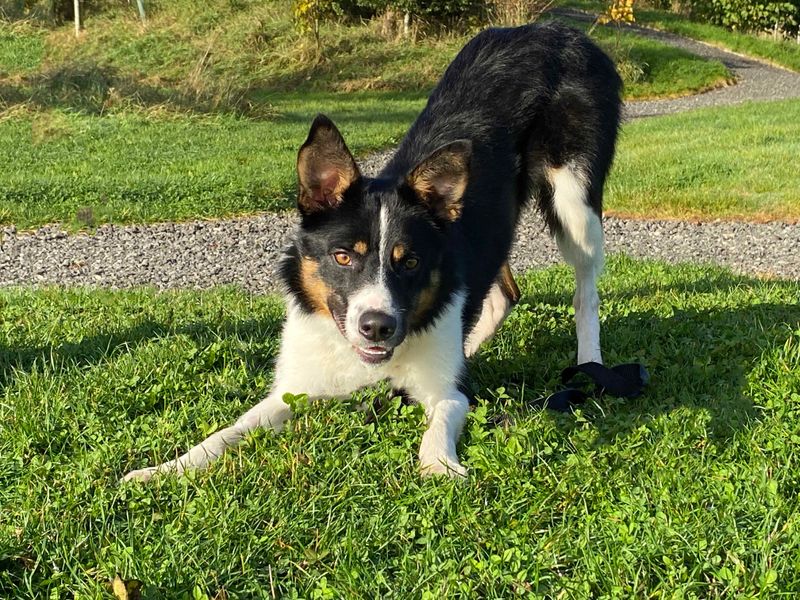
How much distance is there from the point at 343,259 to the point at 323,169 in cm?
39

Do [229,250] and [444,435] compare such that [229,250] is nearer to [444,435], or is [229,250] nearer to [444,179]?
[444,179]

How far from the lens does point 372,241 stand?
12.1 feet

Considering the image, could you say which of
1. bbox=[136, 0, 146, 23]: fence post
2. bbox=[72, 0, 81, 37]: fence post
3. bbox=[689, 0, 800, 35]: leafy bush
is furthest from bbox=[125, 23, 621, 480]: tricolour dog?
bbox=[689, 0, 800, 35]: leafy bush

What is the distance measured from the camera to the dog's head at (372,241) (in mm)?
3559

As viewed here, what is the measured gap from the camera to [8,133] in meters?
14.5

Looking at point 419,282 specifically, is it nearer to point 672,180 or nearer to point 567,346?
point 567,346

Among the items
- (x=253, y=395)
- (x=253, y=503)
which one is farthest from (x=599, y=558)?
(x=253, y=395)

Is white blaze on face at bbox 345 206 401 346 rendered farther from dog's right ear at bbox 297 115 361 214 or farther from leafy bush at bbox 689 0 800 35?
leafy bush at bbox 689 0 800 35

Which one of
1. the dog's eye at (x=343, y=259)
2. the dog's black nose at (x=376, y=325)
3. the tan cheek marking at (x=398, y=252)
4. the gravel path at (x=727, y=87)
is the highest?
the tan cheek marking at (x=398, y=252)

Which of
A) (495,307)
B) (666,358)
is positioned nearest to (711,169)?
(495,307)

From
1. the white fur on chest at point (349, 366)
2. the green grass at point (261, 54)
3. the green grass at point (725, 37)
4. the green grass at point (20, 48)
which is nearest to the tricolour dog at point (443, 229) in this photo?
the white fur on chest at point (349, 366)

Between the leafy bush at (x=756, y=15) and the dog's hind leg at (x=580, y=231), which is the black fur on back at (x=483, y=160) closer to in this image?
the dog's hind leg at (x=580, y=231)

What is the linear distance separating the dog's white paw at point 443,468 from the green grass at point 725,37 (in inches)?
1129

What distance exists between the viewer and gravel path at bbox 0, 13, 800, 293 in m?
7.77
